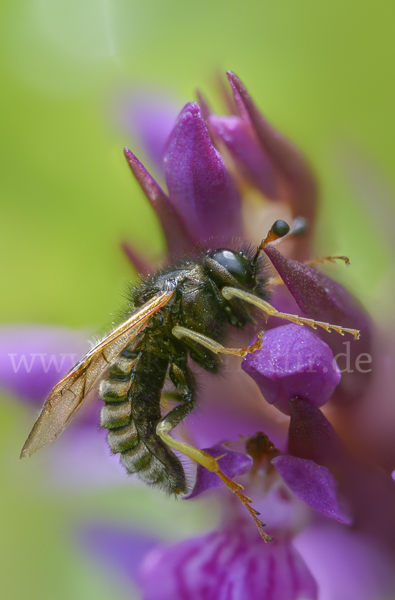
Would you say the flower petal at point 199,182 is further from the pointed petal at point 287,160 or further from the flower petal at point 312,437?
the flower petal at point 312,437

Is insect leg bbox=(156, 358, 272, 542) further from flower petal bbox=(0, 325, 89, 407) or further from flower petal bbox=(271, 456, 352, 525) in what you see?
flower petal bbox=(0, 325, 89, 407)

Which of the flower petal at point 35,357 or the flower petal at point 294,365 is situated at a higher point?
the flower petal at point 35,357

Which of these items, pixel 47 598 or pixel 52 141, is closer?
pixel 47 598

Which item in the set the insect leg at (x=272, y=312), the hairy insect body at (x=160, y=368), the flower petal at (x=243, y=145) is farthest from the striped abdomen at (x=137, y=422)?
the flower petal at (x=243, y=145)

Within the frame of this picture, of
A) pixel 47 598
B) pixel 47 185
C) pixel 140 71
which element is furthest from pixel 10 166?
pixel 47 598

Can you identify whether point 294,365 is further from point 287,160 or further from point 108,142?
point 108,142

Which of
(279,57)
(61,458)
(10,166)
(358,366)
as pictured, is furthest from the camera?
(10,166)

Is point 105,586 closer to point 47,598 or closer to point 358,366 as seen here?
point 47,598
